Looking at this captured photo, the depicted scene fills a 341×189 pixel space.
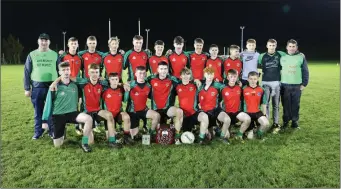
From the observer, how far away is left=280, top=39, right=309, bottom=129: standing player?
820 centimetres

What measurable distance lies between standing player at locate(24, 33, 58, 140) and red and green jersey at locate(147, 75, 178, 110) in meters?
2.16

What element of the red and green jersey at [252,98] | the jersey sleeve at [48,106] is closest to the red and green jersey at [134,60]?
the jersey sleeve at [48,106]

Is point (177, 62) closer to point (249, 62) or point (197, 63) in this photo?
point (197, 63)

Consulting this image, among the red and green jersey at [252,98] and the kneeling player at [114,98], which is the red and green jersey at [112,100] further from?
the red and green jersey at [252,98]

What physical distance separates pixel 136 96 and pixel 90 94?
93 centimetres

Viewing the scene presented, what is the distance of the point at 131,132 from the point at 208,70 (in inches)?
80.2

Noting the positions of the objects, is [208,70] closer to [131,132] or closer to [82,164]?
[131,132]

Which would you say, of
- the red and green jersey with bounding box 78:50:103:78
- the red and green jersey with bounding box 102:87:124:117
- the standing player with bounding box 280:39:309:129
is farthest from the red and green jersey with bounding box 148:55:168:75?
the standing player with bounding box 280:39:309:129

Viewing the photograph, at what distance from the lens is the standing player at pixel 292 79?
26.9 feet

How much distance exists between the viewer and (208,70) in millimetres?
7152

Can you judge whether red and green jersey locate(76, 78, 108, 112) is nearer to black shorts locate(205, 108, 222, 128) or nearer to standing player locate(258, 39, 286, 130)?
black shorts locate(205, 108, 222, 128)

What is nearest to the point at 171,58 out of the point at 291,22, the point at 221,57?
the point at 221,57

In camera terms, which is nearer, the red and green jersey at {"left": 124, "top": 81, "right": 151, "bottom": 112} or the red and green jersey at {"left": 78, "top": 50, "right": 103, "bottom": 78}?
the red and green jersey at {"left": 124, "top": 81, "right": 151, "bottom": 112}

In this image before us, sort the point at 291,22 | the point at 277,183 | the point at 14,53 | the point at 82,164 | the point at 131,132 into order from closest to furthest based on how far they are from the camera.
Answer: the point at 277,183 < the point at 82,164 < the point at 131,132 < the point at 14,53 < the point at 291,22
